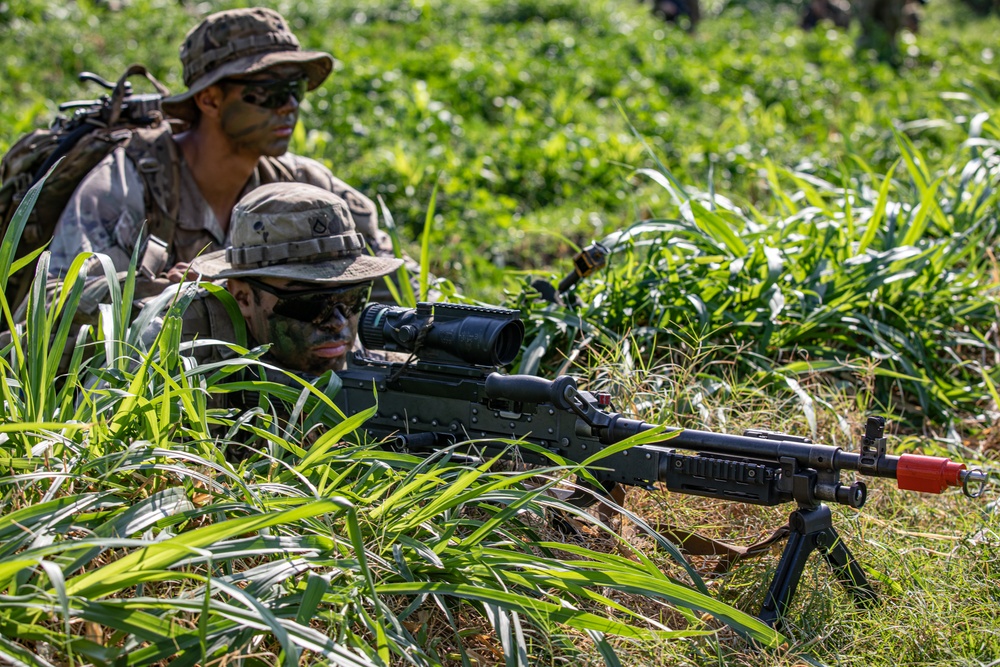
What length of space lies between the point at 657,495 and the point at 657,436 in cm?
84

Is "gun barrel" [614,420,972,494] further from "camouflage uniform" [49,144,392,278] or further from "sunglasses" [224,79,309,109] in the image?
"sunglasses" [224,79,309,109]

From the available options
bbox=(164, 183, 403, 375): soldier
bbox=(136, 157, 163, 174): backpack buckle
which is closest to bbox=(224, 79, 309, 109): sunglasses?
bbox=(136, 157, 163, 174): backpack buckle

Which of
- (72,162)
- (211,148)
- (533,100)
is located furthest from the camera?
(533,100)

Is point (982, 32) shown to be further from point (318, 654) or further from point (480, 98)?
point (318, 654)

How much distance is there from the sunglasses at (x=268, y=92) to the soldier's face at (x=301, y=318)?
152 centimetres

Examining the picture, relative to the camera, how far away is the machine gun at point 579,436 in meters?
2.89

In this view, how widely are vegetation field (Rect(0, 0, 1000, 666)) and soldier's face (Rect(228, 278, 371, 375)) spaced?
215mm

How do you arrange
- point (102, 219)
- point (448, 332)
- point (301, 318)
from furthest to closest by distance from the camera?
point (102, 219), point (301, 318), point (448, 332)

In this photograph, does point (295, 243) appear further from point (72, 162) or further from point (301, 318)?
point (72, 162)

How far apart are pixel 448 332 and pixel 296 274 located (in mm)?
577

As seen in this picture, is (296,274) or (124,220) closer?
(296,274)

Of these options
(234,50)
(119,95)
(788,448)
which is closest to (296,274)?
(788,448)

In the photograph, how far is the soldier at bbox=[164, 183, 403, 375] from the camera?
142 inches

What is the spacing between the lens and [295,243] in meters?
3.58
